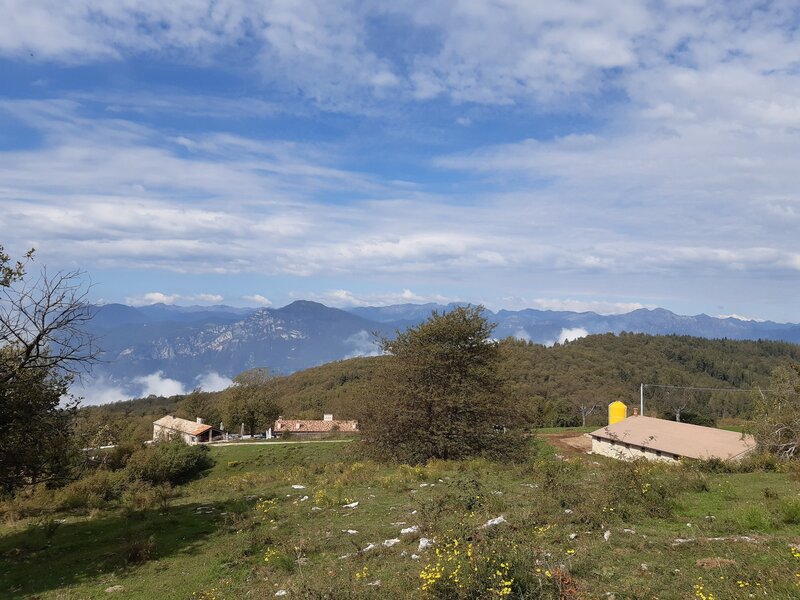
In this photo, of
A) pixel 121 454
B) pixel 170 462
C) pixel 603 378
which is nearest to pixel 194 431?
pixel 121 454

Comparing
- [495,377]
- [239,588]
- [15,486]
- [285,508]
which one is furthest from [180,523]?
[495,377]

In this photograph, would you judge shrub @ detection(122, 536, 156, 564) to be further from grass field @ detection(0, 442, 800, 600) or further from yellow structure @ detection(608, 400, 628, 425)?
yellow structure @ detection(608, 400, 628, 425)

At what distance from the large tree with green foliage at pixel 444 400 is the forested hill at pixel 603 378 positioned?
36096mm

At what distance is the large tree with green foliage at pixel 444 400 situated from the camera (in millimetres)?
26594

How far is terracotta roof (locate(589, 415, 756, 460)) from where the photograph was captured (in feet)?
105

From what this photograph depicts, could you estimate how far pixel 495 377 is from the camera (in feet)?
93.2

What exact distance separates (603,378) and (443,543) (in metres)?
119

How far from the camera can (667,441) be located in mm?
36594

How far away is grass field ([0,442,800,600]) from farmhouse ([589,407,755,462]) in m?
17.9

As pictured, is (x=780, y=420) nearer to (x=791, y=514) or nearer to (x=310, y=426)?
(x=791, y=514)

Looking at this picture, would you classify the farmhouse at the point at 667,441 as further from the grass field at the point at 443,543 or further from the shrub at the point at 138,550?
the shrub at the point at 138,550

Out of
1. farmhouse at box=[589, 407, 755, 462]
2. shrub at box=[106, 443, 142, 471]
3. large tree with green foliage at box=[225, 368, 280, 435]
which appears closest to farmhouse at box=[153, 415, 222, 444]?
large tree with green foliage at box=[225, 368, 280, 435]

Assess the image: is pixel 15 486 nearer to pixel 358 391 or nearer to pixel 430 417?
pixel 430 417

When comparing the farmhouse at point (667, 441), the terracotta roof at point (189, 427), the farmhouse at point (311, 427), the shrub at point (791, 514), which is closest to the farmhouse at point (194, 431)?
the terracotta roof at point (189, 427)
